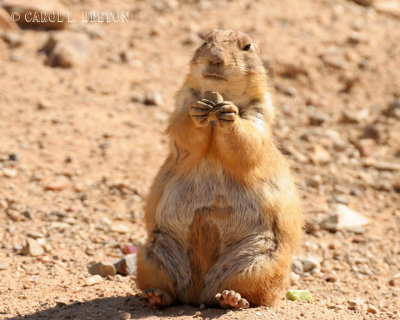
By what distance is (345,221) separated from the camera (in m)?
8.55

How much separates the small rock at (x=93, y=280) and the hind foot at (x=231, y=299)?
1.56 meters

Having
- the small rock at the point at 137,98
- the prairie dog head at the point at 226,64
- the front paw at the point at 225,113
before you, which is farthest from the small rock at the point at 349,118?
the front paw at the point at 225,113

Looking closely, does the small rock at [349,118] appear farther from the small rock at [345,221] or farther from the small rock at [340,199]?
the small rock at [345,221]

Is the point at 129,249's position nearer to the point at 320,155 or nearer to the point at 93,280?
the point at 93,280

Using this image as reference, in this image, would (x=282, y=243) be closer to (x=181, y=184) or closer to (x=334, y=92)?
(x=181, y=184)

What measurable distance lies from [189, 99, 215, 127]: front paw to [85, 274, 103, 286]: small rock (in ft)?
6.54

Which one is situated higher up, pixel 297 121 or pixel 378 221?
pixel 297 121

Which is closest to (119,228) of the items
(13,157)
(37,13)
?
(13,157)

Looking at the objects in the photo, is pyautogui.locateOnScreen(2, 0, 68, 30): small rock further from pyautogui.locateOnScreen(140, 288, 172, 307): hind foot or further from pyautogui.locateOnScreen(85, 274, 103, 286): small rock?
pyautogui.locateOnScreen(140, 288, 172, 307): hind foot

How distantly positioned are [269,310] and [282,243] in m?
0.53

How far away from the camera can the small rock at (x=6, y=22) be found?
459 inches

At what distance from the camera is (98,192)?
8602 mm

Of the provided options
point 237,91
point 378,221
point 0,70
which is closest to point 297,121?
point 378,221

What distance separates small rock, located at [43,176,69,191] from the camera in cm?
848
